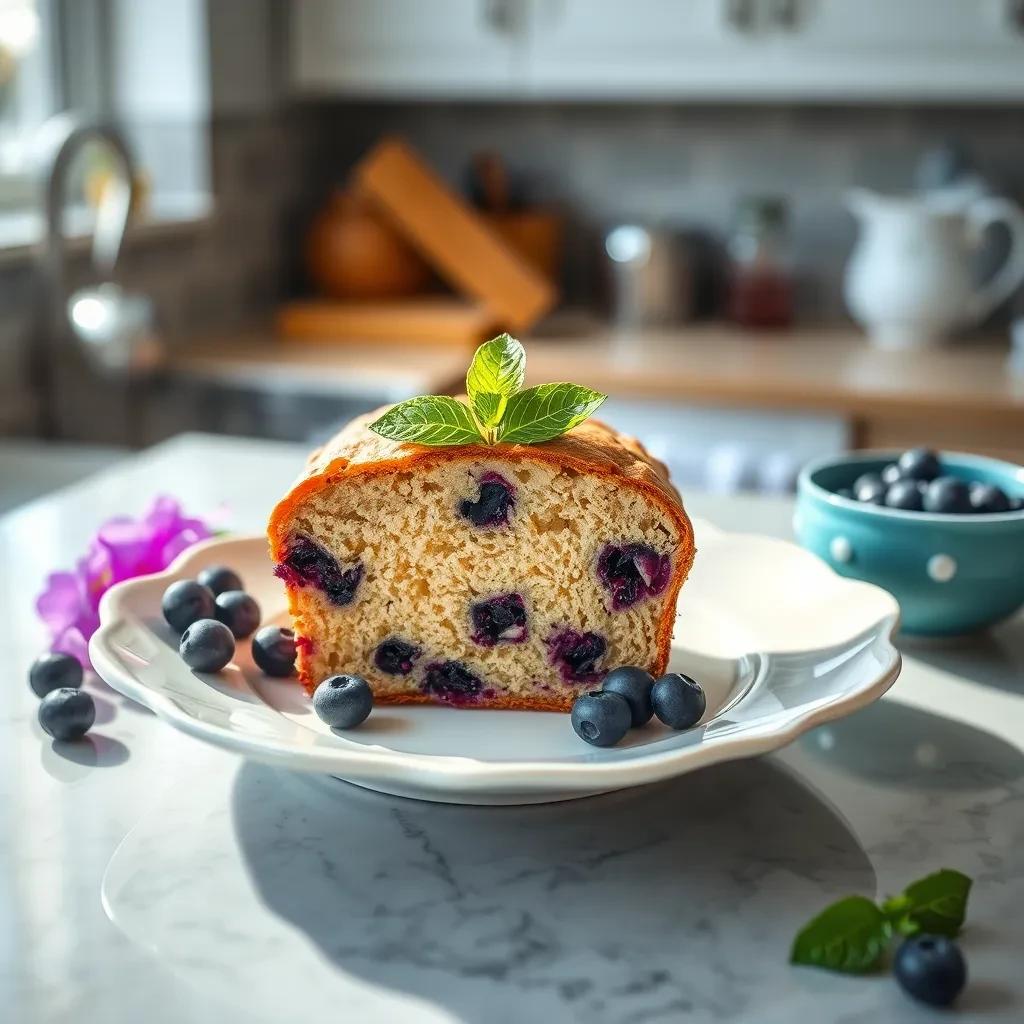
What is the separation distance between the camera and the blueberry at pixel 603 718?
0.84 metres

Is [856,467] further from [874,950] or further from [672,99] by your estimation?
[672,99]

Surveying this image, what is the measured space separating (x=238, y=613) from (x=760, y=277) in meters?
2.19

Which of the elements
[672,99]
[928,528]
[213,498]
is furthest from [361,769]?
[672,99]

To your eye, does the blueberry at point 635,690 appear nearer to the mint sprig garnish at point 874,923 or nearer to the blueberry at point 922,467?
the mint sprig garnish at point 874,923

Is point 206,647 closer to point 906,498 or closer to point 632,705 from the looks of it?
point 632,705

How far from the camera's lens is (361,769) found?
2.36ft

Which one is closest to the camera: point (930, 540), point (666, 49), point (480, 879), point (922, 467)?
point (480, 879)

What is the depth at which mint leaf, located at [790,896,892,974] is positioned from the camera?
66cm

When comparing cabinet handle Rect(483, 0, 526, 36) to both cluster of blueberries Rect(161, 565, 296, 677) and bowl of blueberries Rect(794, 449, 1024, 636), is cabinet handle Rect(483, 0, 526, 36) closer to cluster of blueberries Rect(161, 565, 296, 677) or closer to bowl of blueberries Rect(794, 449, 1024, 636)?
bowl of blueberries Rect(794, 449, 1024, 636)

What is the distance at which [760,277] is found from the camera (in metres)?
2.94


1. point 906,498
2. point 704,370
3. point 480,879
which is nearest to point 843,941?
point 480,879

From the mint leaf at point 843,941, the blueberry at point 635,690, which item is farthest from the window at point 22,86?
the mint leaf at point 843,941

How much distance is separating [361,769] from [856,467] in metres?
0.68

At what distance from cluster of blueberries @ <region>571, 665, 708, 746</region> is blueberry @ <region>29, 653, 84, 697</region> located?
0.38m
